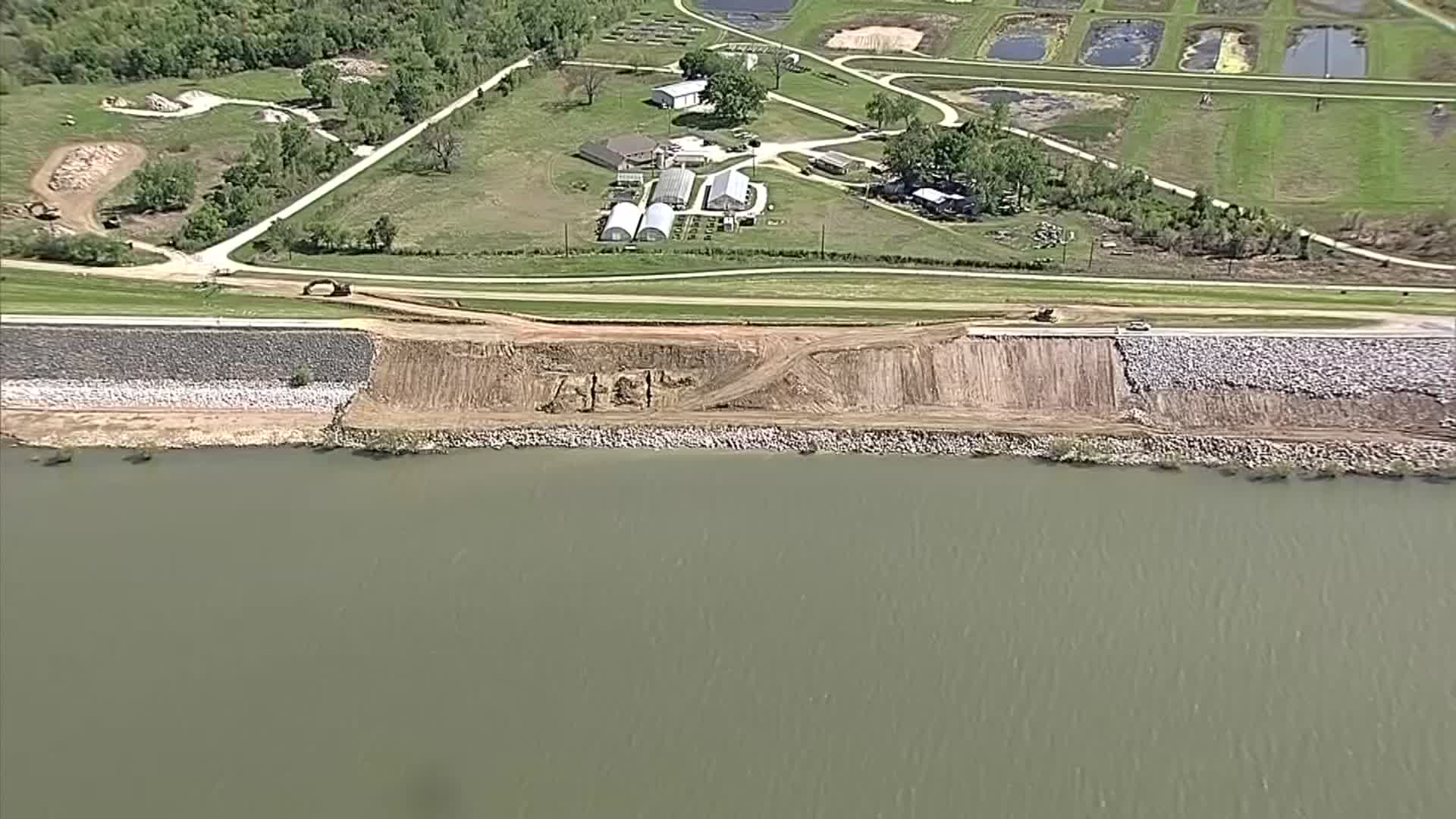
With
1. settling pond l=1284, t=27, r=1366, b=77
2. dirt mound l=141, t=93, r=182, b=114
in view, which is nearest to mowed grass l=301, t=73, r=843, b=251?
dirt mound l=141, t=93, r=182, b=114

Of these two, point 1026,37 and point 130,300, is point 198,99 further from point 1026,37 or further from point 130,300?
point 1026,37

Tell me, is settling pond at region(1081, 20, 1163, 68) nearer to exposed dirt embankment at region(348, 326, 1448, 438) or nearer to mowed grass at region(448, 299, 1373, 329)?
mowed grass at region(448, 299, 1373, 329)

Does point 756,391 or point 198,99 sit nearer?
point 756,391

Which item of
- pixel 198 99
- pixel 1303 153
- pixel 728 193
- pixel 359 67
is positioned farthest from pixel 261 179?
pixel 1303 153

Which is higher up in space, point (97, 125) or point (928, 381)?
point (97, 125)

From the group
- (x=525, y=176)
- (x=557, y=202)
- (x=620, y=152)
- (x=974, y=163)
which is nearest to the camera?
(x=974, y=163)

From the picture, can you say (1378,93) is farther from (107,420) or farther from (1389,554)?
(107,420)
